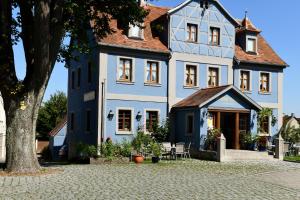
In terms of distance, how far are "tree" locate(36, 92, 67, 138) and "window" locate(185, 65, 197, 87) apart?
26.4m

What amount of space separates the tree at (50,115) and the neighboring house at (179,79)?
21.4 meters

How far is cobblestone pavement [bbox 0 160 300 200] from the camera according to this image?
41.1 ft

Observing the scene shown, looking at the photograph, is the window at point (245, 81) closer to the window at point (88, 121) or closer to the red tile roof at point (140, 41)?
the red tile roof at point (140, 41)

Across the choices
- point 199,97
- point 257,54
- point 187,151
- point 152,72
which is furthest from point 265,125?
point 152,72

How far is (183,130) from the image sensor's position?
96.0 feet

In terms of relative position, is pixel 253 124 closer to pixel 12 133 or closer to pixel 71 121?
pixel 71 121

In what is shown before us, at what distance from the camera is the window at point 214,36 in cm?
3184

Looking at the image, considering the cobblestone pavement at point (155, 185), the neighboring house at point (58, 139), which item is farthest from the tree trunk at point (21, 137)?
the neighboring house at point (58, 139)

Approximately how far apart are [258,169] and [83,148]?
9766mm

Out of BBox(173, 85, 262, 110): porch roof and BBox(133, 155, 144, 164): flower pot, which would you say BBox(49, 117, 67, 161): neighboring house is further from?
BBox(133, 155, 144, 164): flower pot

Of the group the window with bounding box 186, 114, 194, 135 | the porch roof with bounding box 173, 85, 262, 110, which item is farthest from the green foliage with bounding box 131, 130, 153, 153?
the porch roof with bounding box 173, 85, 262, 110

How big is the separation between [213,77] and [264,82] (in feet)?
13.7

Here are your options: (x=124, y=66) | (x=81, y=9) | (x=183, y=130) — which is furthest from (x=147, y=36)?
(x=81, y=9)

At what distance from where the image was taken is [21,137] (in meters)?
17.9
